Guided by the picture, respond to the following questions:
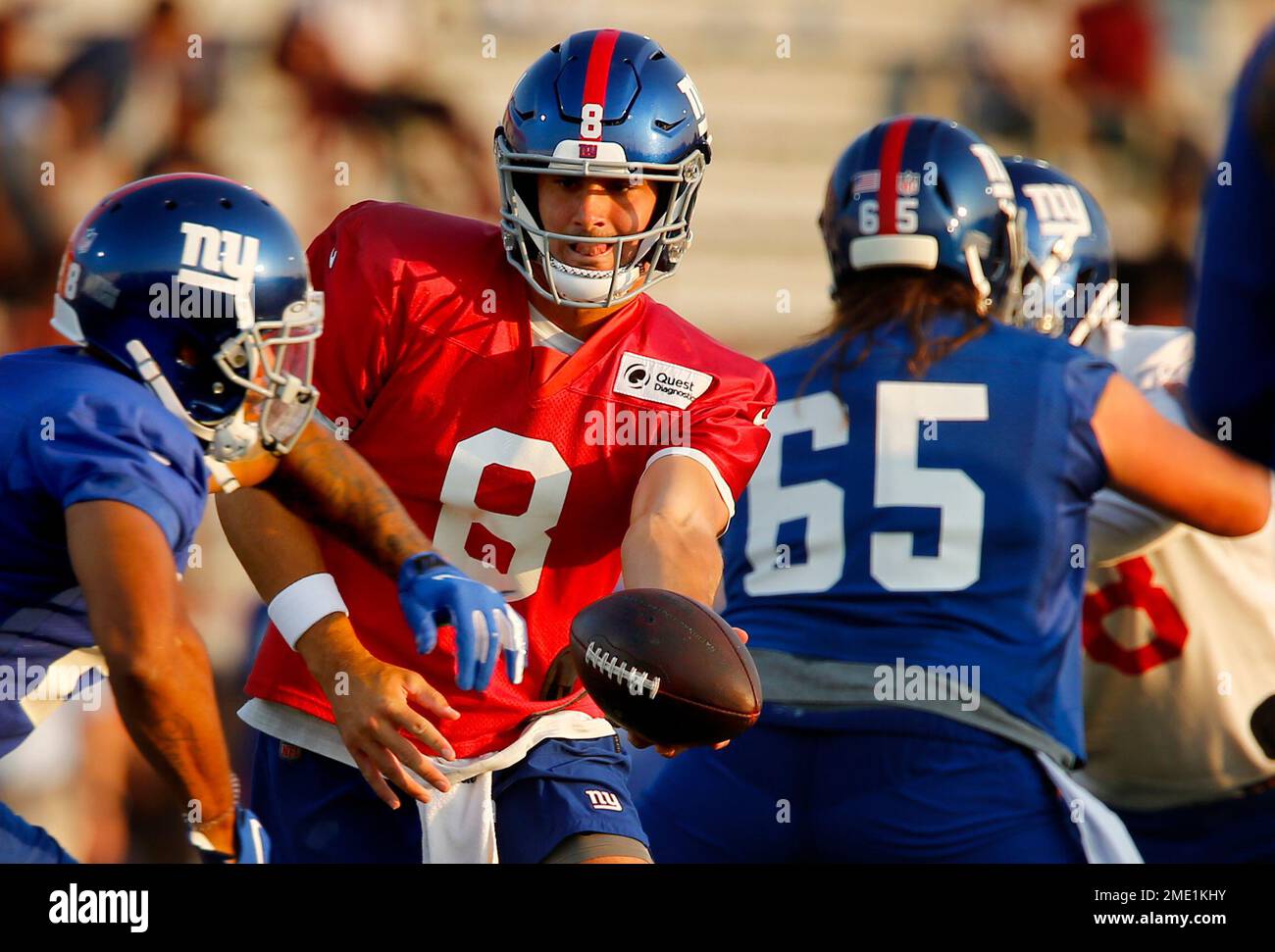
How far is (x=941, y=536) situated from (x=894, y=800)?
17.3 inches

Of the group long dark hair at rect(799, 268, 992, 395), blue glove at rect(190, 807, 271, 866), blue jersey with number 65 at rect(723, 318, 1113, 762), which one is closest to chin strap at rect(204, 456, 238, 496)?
blue glove at rect(190, 807, 271, 866)

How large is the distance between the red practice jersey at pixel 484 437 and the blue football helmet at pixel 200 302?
0.65 ft

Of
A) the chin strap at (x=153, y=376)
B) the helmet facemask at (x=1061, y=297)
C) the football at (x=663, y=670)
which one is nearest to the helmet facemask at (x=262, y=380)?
the chin strap at (x=153, y=376)

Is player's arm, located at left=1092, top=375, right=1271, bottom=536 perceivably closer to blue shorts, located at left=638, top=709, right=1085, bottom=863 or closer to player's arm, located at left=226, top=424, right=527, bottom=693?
blue shorts, located at left=638, top=709, right=1085, bottom=863

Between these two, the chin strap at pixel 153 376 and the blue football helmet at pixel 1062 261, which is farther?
the blue football helmet at pixel 1062 261

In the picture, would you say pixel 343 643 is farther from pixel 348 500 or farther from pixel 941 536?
pixel 941 536

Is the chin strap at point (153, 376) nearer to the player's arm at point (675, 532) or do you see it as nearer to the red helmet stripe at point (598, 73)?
the player's arm at point (675, 532)

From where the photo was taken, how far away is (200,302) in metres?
2.50

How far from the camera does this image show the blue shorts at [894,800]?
9.22 feet

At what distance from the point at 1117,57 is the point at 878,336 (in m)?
4.63

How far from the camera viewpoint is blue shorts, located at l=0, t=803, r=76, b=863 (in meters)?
2.36

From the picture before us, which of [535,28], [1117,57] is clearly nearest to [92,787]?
[535,28]

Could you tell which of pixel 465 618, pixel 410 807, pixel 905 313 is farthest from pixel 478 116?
pixel 465 618

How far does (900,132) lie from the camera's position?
3.44 meters
